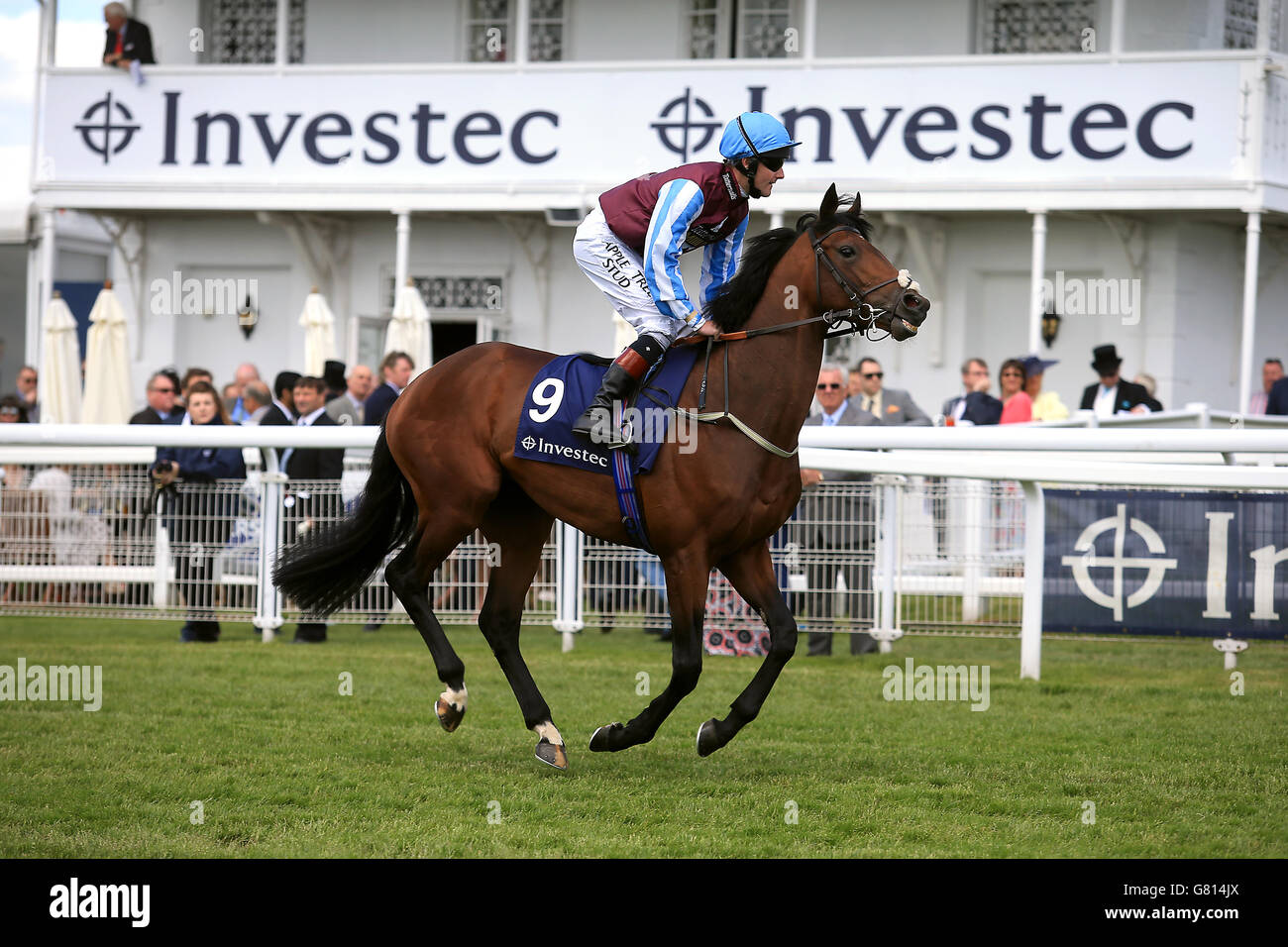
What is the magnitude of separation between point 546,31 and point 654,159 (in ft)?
10.2

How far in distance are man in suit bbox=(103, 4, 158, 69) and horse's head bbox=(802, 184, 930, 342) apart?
13084 millimetres

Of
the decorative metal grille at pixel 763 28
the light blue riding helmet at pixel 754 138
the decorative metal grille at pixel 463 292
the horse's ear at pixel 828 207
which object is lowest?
the horse's ear at pixel 828 207

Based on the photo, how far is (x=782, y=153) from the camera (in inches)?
212

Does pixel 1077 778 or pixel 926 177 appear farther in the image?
pixel 926 177

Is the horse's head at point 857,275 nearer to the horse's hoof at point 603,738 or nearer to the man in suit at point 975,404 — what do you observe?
the horse's hoof at point 603,738

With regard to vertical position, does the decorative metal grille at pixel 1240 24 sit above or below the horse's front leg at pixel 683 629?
above

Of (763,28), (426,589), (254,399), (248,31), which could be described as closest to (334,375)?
(254,399)

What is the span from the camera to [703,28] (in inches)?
680

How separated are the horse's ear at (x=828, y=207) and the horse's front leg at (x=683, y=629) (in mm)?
1251

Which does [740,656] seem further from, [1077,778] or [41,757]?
[41,757]

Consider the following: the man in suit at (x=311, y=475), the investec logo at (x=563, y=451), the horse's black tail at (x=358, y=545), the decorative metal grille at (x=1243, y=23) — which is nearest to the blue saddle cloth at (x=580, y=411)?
the investec logo at (x=563, y=451)

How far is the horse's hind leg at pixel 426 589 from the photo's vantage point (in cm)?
580
